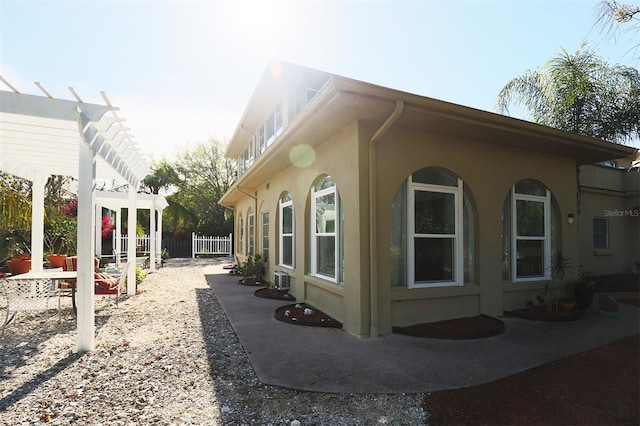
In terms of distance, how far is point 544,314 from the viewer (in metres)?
6.29

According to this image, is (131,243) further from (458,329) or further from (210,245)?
(210,245)

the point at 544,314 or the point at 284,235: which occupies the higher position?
the point at 284,235

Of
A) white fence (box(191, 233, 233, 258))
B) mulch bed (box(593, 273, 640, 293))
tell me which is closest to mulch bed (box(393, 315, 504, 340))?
mulch bed (box(593, 273, 640, 293))

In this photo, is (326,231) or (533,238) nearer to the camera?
(326,231)

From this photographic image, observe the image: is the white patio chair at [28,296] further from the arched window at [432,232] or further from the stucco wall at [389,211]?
the arched window at [432,232]

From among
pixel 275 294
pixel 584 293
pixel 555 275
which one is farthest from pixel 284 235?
pixel 584 293

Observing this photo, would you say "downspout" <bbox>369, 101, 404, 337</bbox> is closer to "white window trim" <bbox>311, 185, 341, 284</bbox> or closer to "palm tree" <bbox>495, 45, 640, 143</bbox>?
"white window trim" <bbox>311, 185, 341, 284</bbox>

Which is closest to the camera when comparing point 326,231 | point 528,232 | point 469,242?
point 469,242

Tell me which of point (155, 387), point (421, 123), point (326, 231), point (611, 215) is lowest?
point (155, 387)

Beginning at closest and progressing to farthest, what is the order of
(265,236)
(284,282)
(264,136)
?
(284,282), (265,236), (264,136)

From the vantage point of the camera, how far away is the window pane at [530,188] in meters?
6.84

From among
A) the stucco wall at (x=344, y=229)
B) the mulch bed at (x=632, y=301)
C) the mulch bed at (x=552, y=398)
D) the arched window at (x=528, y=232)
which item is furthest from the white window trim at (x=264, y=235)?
the mulch bed at (x=632, y=301)

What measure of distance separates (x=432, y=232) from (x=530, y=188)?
2766 mm

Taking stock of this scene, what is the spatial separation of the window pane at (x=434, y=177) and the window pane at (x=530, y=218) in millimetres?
1794
